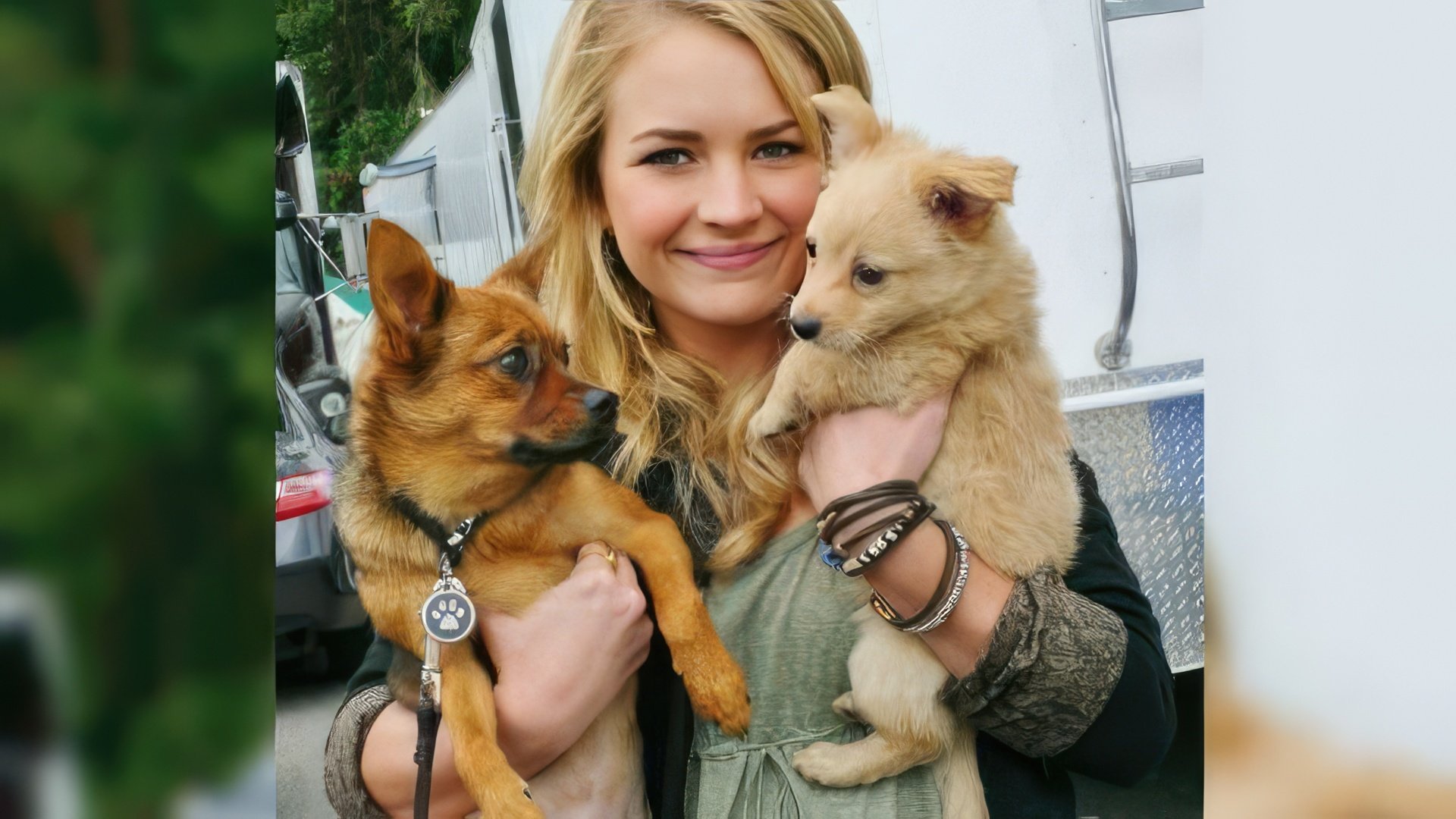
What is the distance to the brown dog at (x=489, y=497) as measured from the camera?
4.62 feet

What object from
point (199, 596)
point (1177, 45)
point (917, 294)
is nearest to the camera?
point (917, 294)

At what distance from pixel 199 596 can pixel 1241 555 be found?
7.48ft

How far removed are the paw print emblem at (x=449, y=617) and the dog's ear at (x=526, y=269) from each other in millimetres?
518

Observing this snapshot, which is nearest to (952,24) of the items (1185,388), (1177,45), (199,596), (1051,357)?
(1177,45)

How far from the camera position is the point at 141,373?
1862 mm

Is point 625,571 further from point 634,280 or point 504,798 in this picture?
point 634,280

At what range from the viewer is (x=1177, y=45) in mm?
1546

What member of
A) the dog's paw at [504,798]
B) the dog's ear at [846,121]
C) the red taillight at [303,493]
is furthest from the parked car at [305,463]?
the dog's ear at [846,121]

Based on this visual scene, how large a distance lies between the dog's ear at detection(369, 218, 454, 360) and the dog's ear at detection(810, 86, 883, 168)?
679mm

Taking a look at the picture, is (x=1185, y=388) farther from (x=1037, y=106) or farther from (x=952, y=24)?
(x=952, y=24)

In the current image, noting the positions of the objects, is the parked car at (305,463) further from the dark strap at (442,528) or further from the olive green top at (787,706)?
the olive green top at (787,706)

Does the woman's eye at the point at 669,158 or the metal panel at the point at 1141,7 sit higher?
the metal panel at the point at 1141,7

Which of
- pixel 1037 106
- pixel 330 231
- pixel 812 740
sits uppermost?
pixel 1037 106

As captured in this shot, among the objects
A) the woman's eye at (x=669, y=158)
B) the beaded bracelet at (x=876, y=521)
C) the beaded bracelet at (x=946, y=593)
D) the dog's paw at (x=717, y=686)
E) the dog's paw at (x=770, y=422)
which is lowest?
the dog's paw at (x=717, y=686)
